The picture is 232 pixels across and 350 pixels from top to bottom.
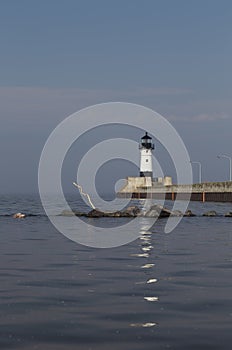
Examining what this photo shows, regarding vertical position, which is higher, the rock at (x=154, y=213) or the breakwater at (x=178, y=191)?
the breakwater at (x=178, y=191)

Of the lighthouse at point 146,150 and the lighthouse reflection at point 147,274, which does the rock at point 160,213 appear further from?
the lighthouse at point 146,150

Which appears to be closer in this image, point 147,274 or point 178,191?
point 147,274

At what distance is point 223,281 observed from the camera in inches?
534

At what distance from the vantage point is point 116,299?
37.4 feet

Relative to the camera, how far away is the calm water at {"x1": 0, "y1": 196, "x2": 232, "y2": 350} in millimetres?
8422

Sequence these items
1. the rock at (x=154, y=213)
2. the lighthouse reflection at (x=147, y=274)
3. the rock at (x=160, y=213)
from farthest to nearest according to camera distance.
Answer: the rock at (x=154, y=213) < the rock at (x=160, y=213) < the lighthouse reflection at (x=147, y=274)

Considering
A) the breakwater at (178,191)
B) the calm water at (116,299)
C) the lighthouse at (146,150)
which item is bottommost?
the calm water at (116,299)

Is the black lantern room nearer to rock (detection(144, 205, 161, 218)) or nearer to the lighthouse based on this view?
the lighthouse

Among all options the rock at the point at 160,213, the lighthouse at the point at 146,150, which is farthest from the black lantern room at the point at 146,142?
the rock at the point at 160,213

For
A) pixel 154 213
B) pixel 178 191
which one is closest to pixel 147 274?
pixel 154 213

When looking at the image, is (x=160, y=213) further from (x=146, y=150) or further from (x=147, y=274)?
(x=146, y=150)

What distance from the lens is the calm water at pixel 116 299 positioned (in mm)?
8422

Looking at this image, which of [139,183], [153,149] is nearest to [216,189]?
[153,149]

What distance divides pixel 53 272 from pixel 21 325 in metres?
6.02
